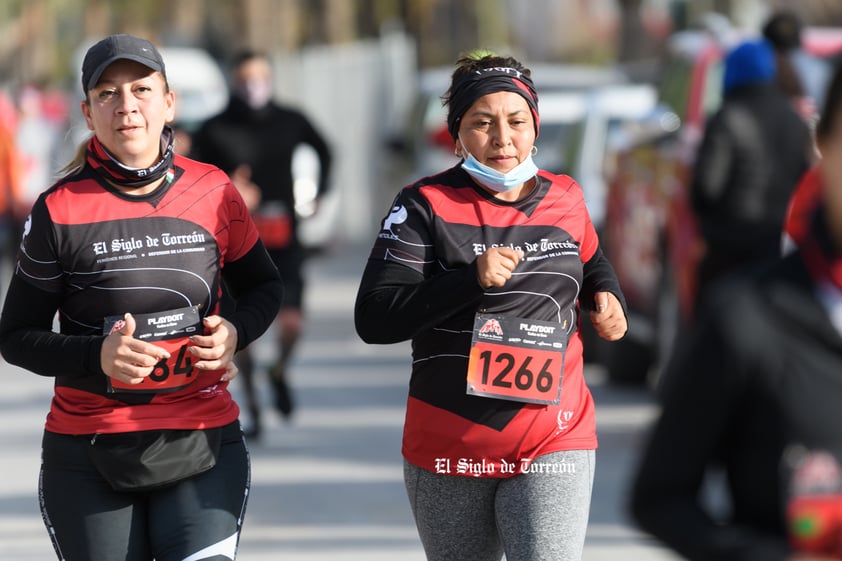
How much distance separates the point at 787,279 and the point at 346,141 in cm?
2838

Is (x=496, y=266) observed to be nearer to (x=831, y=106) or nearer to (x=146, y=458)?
(x=146, y=458)

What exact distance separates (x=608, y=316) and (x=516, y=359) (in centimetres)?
30

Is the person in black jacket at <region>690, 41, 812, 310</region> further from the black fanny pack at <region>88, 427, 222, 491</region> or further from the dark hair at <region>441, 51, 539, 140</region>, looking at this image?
the black fanny pack at <region>88, 427, 222, 491</region>

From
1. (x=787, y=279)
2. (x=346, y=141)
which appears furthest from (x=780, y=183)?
(x=346, y=141)

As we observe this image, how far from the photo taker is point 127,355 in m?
4.34

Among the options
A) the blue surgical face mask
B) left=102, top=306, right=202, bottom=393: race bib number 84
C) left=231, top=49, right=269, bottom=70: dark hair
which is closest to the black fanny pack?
left=102, top=306, right=202, bottom=393: race bib number 84

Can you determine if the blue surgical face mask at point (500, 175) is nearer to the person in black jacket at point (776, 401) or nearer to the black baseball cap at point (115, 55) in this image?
the black baseball cap at point (115, 55)

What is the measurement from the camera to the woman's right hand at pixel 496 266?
4281 millimetres

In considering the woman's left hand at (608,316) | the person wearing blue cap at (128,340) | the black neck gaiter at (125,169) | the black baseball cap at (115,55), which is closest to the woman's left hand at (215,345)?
the person wearing blue cap at (128,340)

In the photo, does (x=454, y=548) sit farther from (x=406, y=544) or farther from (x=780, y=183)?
(x=780, y=183)

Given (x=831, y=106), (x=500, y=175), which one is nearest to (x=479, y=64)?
(x=500, y=175)

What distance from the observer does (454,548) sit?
4.56 m

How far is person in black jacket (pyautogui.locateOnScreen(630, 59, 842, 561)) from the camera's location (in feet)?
8.54

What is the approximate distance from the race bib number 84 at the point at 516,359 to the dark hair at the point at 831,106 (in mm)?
1855
